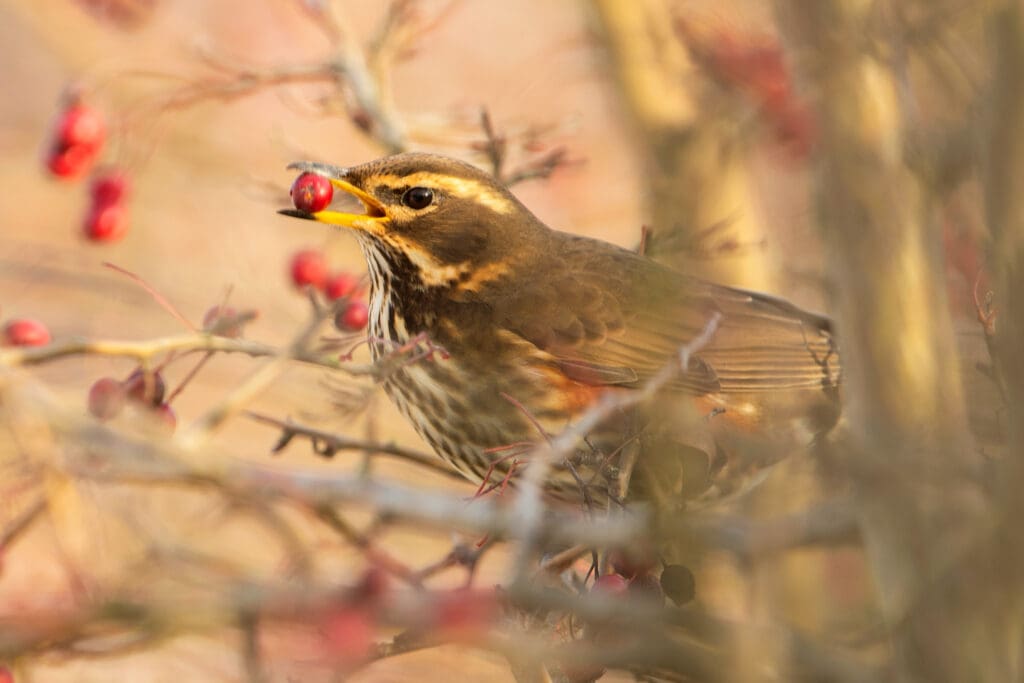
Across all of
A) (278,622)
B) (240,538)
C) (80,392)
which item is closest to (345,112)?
(80,392)

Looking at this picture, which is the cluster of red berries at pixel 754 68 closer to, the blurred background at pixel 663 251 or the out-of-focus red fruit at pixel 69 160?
the blurred background at pixel 663 251

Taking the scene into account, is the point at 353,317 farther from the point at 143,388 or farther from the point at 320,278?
the point at 143,388

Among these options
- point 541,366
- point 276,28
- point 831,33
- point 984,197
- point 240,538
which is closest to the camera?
point 984,197

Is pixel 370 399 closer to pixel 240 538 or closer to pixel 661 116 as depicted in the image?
pixel 661 116

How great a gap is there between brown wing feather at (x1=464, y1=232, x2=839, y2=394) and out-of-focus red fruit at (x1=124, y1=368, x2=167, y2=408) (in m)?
1.29

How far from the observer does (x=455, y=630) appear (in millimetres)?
2480

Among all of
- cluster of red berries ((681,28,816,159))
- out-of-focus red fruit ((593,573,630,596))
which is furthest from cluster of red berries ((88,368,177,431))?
cluster of red berries ((681,28,816,159))

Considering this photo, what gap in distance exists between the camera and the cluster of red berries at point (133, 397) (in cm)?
307

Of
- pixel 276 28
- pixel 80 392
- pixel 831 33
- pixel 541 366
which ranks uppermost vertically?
pixel 276 28

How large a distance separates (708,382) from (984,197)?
2.25 meters

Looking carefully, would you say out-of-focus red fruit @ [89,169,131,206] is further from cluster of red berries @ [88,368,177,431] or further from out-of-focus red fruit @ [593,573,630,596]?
out-of-focus red fruit @ [593,573,630,596]

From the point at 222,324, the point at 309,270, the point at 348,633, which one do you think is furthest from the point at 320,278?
the point at 348,633

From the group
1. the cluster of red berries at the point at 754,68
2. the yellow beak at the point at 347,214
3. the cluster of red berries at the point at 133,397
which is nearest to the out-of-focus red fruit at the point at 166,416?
the cluster of red berries at the point at 133,397

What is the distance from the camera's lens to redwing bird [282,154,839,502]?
4102 mm
